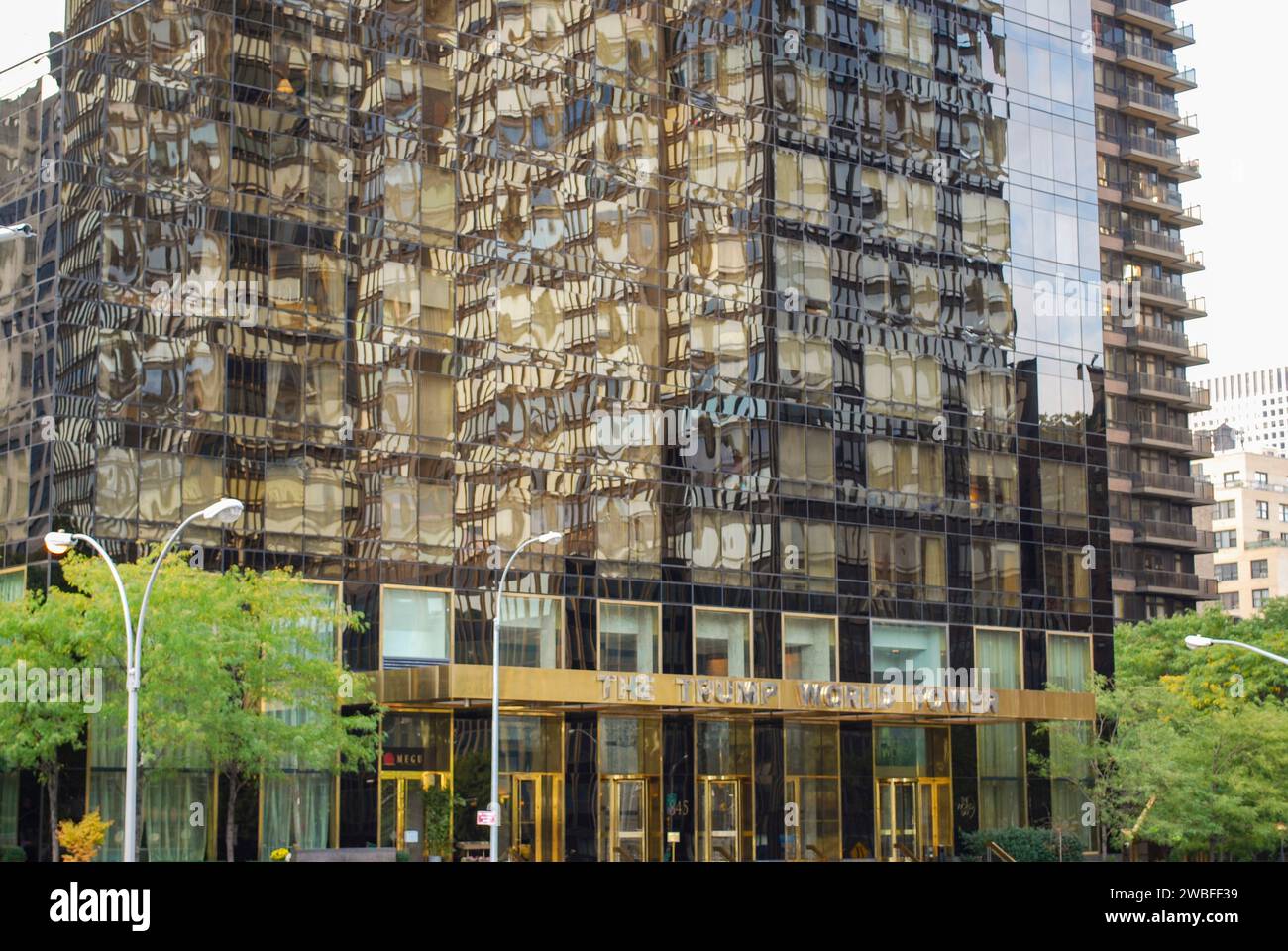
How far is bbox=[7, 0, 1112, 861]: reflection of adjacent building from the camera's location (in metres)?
53.0

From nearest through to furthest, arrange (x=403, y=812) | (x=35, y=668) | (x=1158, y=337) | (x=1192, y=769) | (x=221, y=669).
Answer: (x=35, y=668)
(x=221, y=669)
(x=403, y=812)
(x=1192, y=769)
(x=1158, y=337)

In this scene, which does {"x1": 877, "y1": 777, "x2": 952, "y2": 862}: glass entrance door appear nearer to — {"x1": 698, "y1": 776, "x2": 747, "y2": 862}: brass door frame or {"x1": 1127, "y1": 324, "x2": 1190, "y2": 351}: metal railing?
{"x1": 698, "y1": 776, "x2": 747, "y2": 862}: brass door frame

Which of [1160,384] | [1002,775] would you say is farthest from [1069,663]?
[1160,384]

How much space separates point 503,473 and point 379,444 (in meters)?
4.83

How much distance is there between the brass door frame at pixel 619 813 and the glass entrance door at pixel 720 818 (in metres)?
2.29

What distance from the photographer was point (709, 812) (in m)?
61.7

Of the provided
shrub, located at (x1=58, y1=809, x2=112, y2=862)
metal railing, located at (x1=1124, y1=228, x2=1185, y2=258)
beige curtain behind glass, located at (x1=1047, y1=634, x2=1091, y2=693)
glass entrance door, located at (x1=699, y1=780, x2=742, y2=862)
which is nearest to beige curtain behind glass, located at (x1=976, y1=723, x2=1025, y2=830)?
beige curtain behind glass, located at (x1=1047, y1=634, x2=1091, y2=693)

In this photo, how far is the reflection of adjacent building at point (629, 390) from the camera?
5297cm

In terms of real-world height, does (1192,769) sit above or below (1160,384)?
below

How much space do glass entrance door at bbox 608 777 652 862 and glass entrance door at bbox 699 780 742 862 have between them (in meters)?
2.40

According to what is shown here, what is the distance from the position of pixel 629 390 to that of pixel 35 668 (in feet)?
83.0

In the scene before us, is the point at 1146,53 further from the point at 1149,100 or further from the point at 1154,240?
the point at 1154,240

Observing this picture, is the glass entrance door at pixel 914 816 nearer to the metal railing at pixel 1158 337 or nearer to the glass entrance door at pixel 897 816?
the glass entrance door at pixel 897 816

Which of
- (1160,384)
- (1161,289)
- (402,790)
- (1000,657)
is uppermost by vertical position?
(1161,289)
